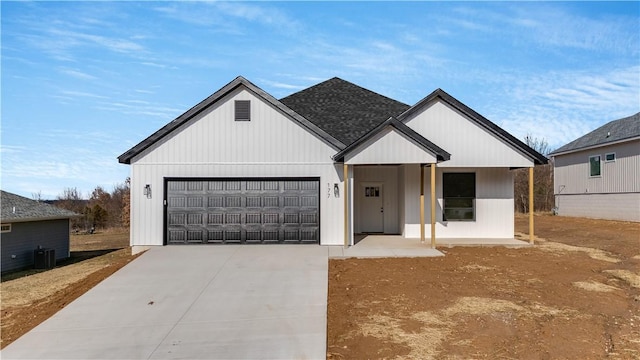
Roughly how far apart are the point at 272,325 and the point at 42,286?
7764mm

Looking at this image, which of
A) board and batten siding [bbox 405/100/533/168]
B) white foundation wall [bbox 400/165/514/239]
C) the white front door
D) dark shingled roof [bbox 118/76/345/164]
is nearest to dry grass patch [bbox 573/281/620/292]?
board and batten siding [bbox 405/100/533/168]

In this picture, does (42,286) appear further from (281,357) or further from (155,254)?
(281,357)

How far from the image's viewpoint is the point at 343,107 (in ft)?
59.8

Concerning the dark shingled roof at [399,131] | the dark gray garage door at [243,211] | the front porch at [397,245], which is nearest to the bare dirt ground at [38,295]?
the dark gray garage door at [243,211]

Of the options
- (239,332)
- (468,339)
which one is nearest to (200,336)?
(239,332)

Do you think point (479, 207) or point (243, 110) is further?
point (479, 207)

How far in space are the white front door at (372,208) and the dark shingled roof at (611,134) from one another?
1450cm

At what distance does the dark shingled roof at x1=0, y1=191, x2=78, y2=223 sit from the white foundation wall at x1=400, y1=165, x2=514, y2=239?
1443cm

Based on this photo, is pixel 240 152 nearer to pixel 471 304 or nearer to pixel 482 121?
pixel 482 121

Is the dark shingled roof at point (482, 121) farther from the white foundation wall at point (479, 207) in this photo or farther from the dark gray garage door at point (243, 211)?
the dark gray garage door at point (243, 211)

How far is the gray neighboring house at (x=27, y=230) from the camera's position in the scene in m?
16.0

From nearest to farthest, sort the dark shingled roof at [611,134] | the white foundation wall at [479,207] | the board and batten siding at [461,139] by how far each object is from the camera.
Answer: the board and batten siding at [461,139] < the white foundation wall at [479,207] < the dark shingled roof at [611,134]

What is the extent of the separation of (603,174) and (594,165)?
42.6 inches

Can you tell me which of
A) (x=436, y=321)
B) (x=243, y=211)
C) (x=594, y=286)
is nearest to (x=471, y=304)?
(x=436, y=321)
